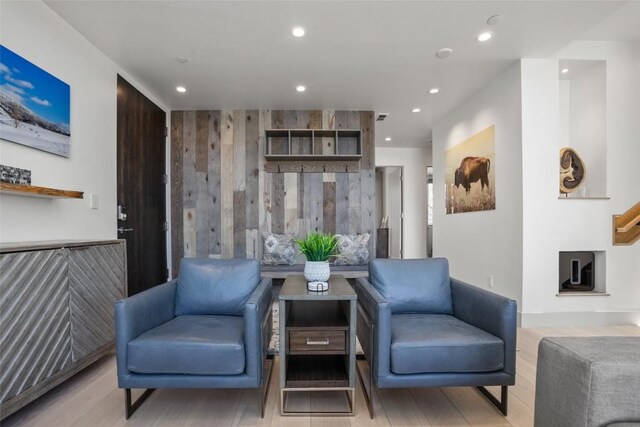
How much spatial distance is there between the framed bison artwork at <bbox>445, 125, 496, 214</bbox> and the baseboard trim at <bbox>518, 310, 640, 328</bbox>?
4.17ft

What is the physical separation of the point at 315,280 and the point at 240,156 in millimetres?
3104

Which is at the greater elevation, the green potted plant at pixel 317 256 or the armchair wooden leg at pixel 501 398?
the green potted plant at pixel 317 256

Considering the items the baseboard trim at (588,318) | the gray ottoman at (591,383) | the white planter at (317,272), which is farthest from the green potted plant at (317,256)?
the baseboard trim at (588,318)

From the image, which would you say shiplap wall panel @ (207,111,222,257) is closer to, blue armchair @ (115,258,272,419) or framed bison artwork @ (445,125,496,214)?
blue armchair @ (115,258,272,419)

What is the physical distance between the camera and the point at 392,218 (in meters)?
8.02

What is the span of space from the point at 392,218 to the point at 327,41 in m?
5.87

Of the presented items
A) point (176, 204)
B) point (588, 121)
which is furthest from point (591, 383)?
point (176, 204)

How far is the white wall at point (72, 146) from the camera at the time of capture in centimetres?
198

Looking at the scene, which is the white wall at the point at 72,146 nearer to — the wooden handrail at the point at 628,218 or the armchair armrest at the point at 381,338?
the armchair armrest at the point at 381,338

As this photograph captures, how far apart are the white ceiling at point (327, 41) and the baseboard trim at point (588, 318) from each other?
8.75ft

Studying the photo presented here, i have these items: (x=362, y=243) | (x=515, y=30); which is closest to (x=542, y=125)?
(x=515, y=30)

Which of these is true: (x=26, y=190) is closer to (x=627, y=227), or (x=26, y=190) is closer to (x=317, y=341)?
(x=317, y=341)

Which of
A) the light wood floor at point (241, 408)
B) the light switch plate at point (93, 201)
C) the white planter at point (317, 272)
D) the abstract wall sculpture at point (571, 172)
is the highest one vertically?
the abstract wall sculpture at point (571, 172)

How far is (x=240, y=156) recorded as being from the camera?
14.5 ft
